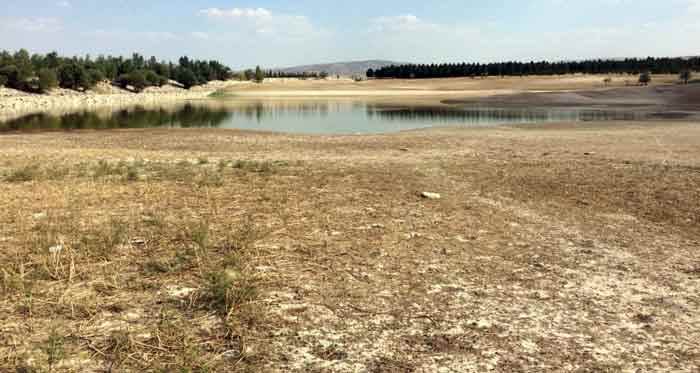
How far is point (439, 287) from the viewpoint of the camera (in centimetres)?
608

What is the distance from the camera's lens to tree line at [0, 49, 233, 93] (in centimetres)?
9031

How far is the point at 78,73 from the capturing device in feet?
341

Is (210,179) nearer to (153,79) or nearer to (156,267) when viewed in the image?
(156,267)

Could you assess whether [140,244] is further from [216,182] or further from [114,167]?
[114,167]

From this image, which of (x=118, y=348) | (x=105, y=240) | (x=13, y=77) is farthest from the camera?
(x=13, y=77)

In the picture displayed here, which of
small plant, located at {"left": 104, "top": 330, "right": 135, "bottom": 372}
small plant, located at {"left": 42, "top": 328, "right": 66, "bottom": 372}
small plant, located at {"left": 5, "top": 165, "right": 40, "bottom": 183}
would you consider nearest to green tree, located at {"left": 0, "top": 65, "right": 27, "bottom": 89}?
small plant, located at {"left": 5, "top": 165, "right": 40, "bottom": 183}

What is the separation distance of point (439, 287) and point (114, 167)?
10584 millimetres

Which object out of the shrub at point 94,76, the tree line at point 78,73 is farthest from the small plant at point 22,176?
the shrub at point 94,76

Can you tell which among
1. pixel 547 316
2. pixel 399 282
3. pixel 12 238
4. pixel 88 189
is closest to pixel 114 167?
pixel 88 189

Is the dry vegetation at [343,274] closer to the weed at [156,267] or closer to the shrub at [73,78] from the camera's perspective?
the weed at [156,267]

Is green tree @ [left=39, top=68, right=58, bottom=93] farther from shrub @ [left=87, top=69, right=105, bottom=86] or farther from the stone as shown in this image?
the stone

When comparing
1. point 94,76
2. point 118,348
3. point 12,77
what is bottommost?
point 118,348

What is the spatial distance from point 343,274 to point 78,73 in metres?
112

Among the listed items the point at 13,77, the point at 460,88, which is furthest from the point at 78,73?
the point at 460,88
